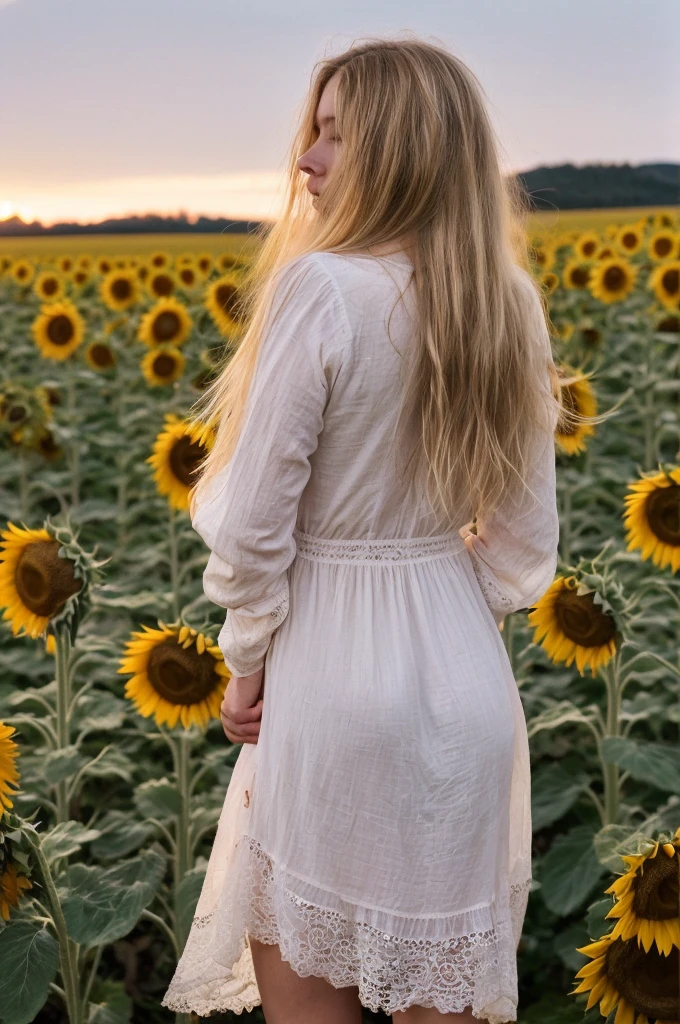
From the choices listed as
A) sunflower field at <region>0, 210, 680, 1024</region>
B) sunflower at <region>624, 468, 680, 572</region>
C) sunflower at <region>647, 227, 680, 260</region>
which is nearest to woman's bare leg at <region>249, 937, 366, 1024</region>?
sunflower field at <region>0, 210, 680, 1024</region>

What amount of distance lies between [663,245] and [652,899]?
18.4 ft

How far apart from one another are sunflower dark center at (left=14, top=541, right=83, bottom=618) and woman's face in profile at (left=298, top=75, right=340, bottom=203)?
3.39 ft

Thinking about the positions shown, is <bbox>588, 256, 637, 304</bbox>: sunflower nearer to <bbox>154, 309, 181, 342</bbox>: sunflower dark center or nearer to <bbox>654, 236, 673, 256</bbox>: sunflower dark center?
<bbox>654, 236, 673, 256</bbox>: sunflower dark center

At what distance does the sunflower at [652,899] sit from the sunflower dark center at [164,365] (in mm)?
3598

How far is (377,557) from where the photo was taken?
148 centimetres

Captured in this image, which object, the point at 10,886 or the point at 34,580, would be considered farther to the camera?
the point at 34,580

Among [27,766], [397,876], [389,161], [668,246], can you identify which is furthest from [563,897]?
[668,246]

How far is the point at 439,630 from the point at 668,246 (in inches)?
224

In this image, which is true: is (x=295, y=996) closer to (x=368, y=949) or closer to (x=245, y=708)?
(x=368, y=949)

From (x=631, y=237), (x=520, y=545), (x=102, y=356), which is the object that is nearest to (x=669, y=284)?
(x=631, y=237)

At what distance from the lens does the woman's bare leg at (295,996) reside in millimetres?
1506

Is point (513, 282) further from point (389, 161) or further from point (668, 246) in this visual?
point (668, 246)

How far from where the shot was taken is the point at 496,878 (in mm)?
1550

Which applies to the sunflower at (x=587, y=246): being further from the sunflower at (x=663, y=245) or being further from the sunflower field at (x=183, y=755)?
the sunflower field at (x=183, y=755)
